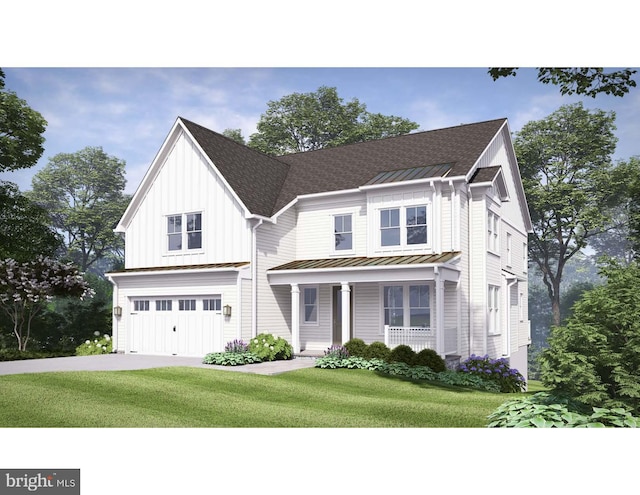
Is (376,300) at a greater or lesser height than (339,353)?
greater

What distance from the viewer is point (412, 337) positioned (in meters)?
17.5

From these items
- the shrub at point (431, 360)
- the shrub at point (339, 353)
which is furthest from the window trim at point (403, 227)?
the shrub at point (339, 353)

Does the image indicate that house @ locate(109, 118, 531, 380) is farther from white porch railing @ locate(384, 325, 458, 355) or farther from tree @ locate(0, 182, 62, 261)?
tree @ locate(0, 182, 62, 261)

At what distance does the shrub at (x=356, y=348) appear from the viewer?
16.6 metres

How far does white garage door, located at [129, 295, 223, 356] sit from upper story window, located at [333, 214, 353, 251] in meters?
4.55

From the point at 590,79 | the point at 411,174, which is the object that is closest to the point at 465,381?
the point at 411,174

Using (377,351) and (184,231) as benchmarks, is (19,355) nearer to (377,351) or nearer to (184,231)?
(184,231)

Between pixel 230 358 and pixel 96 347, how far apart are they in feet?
23.2

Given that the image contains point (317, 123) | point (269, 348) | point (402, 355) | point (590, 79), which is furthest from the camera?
point (317, 123)

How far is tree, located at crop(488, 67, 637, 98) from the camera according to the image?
11656 mm
